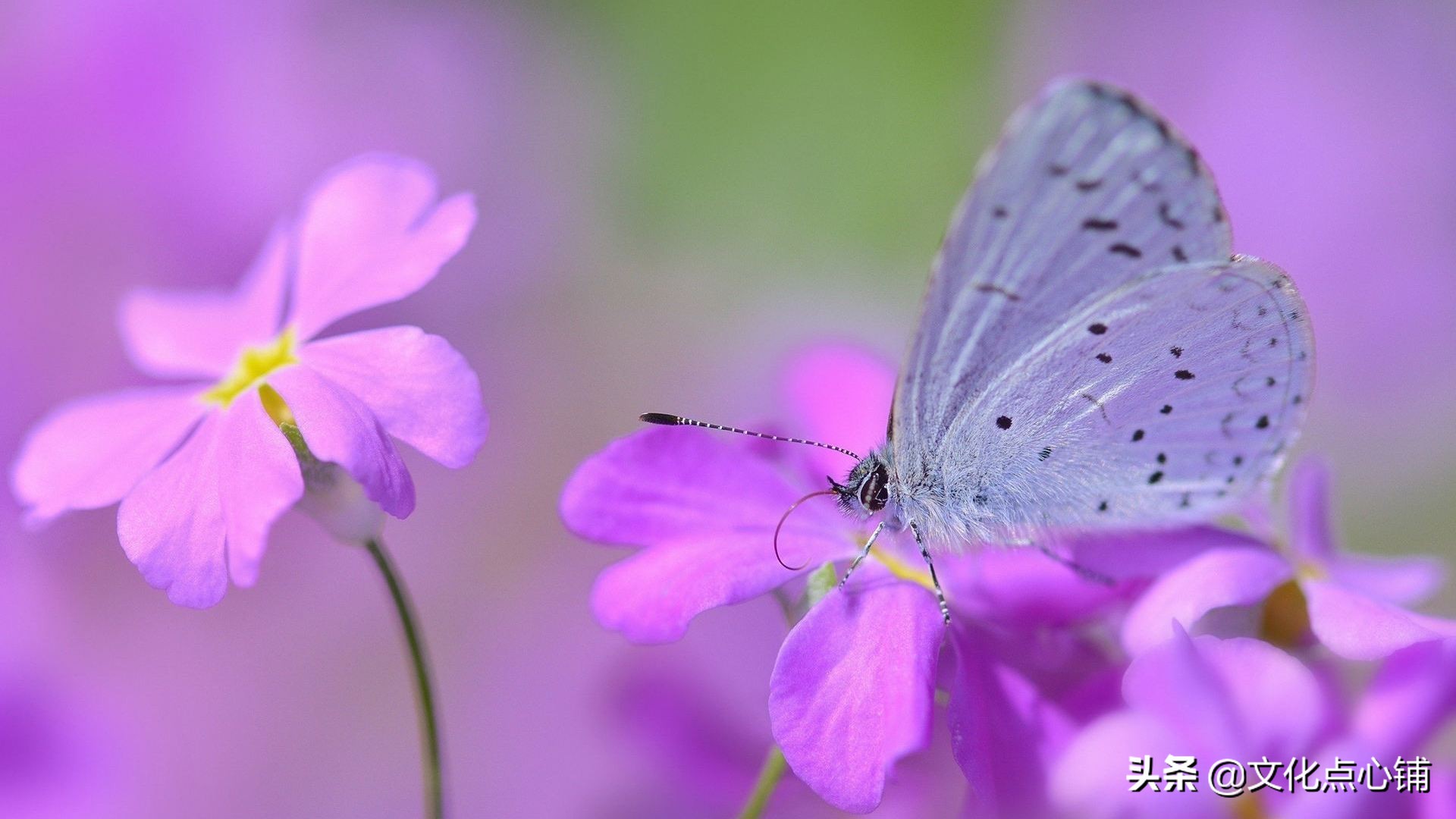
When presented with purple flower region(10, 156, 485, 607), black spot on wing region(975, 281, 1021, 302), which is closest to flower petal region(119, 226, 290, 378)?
purple flower region(10, 156, 485, 607)

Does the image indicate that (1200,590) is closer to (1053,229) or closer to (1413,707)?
(1413,707)

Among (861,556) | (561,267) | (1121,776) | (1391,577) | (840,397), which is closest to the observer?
(1121,776)

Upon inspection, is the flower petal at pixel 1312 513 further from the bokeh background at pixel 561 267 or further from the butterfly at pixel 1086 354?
the bokeh background at pixel 561 267

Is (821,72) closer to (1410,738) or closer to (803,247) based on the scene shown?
(803,247)

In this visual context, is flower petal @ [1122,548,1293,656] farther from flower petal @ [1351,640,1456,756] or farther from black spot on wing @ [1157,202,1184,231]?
black spot on wing @ [1157,202,1184,231]

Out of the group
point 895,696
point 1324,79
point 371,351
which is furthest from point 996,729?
point 1324,79

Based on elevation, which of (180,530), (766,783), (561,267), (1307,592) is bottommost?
(561,267)

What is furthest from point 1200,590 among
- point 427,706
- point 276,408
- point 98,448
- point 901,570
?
point 98,448
